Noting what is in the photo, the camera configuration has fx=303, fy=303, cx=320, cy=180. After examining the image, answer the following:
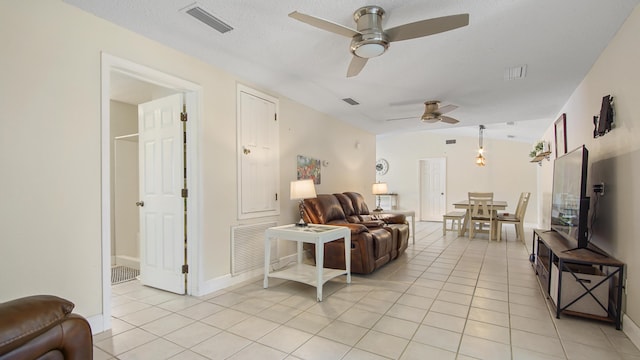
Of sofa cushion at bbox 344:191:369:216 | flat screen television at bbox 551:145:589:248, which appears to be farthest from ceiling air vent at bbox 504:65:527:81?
sofa cushion at bbox 344:191:369:216

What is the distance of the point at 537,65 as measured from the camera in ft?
10.3

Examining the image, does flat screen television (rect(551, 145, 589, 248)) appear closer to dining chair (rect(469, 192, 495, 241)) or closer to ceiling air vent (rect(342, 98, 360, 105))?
ceiling air vent (rect(342, 98, 360, 105))

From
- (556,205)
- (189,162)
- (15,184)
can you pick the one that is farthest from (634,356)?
(15,184)

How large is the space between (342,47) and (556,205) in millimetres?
2880

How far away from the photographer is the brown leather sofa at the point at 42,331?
3.72 ft

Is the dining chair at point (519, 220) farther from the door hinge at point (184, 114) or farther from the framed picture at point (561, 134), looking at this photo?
the door hinge at point (184, 114)

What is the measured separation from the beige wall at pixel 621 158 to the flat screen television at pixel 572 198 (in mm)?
210

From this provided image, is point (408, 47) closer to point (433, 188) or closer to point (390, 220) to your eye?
point (390, 220)

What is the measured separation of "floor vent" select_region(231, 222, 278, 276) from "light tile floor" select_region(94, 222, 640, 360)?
24 cm

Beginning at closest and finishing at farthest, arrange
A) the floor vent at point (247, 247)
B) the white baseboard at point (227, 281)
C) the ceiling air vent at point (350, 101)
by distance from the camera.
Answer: the white baseboard at point (227, 281)
the floor vent at point (247, 247)
the ceiling air vent at point (350, 101)

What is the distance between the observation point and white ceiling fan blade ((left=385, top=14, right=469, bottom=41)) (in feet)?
6.21

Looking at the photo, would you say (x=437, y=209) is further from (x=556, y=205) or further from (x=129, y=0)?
(x=129, y=0)

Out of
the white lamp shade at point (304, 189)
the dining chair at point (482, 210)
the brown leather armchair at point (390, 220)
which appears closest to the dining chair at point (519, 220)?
the dining chair at point (482, 210)

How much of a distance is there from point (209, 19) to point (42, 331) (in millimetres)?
2156
